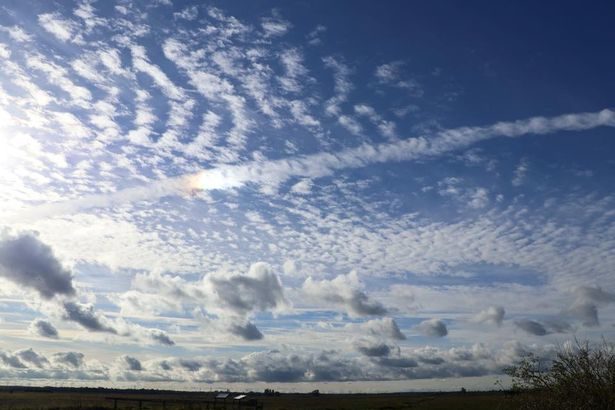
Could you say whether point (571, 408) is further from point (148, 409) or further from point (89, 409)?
point (148, 409)

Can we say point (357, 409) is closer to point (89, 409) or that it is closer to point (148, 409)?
point (148, 409)

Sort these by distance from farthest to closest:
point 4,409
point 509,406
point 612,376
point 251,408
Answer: point 251,408
point 4,409
point 509,406
point 612,376

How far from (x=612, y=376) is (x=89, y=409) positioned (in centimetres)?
5633

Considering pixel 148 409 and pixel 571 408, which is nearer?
pixel 571 408

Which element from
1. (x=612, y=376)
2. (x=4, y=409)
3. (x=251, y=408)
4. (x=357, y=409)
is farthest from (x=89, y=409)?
(x=612, y=376)

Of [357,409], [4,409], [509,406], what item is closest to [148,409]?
[4,409]

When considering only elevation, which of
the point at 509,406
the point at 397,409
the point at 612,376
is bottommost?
A: the point at 397,409

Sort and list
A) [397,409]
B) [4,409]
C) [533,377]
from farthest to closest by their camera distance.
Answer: [397,409]
[4,409]
[533,377]

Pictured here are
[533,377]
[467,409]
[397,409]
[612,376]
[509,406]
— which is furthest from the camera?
[397,409]

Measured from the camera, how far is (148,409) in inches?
2692

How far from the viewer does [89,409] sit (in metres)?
59.5

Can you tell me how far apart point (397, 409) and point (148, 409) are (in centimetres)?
4439

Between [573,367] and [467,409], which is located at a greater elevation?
[573,367]

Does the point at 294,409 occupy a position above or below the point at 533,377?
below
